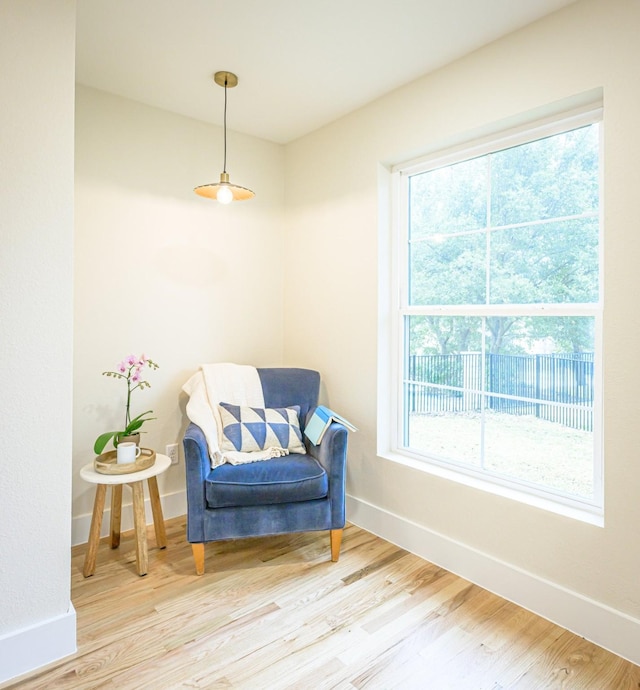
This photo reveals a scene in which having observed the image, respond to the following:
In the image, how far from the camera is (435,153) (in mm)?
2510

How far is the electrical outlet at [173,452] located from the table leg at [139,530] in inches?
25.1

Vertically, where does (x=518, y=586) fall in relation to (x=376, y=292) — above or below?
below

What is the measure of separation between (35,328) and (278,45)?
5.38 feet

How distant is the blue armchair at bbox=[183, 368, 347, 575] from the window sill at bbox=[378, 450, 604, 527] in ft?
1.49

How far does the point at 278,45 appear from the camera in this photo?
7.09 ft

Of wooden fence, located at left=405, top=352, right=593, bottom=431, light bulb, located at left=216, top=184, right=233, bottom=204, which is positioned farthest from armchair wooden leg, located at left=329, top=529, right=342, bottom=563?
light bulb, located at left=216, top=184, right=233, bottom=204

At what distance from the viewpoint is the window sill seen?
192cm

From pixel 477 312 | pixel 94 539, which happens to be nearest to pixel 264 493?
pixel 94 539

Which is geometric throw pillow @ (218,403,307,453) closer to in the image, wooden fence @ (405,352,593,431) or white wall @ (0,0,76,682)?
wooden fence @ (405,352,593,431)

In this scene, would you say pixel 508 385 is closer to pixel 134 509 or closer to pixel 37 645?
pixel 134 509

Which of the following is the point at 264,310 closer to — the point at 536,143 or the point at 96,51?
the point at 96,51

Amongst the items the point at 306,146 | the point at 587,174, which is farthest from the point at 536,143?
the point at 306,146

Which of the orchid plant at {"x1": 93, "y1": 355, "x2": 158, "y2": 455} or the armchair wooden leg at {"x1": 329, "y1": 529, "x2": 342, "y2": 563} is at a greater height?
the orchid plant at {"x1": 93, "y1": 355, "x2": 158, "y2": 455}

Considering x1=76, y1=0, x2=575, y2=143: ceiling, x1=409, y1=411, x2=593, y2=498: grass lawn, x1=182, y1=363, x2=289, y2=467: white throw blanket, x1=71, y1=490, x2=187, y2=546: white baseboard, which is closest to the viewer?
x1=76, y1=0, x2=575, y2=143: ceiling
